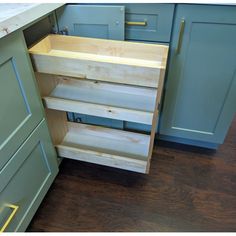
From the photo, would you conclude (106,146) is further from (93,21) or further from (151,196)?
(93,21)

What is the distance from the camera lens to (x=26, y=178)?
0.94 m

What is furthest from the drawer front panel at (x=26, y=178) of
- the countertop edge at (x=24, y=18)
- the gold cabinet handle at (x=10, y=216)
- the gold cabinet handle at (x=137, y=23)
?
the gold cabinet handle at (x=137, y=23)

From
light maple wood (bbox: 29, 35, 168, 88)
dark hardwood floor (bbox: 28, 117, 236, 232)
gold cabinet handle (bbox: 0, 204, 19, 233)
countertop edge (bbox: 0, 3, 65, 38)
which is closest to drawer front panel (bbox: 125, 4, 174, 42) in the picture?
light maple wood (bbox: 29, 35, 168, 88)

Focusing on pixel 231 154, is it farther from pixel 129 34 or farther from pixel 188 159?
pixel 129 34

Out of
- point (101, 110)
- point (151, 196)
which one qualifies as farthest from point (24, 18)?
point (151, 196)

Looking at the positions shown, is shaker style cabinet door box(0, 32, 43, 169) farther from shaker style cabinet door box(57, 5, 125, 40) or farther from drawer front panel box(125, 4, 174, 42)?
drawer front panel box(125, 4, 174, 42)

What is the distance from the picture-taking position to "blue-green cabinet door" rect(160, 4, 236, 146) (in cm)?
93

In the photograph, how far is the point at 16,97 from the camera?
805 mm

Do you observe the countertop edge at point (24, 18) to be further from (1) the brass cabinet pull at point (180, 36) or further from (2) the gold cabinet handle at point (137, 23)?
(1) the brass cabinet pull at point (180, 36)

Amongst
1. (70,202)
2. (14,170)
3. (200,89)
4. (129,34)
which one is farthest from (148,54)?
(70,202)

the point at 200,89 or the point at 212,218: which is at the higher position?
the point at 200,89

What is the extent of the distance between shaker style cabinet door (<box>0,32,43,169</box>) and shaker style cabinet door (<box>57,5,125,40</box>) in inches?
13.3

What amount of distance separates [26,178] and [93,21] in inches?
30.6

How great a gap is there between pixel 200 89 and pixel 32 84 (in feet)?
2.72
